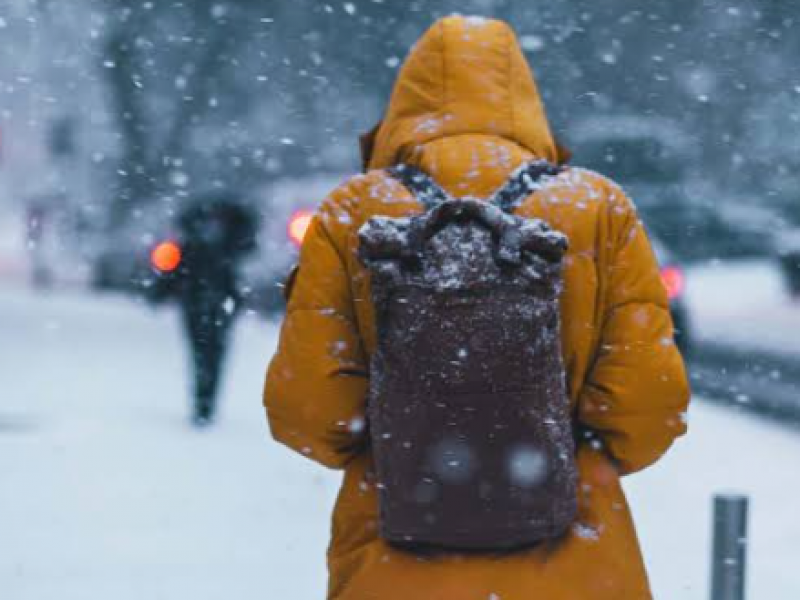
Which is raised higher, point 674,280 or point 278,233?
point 674,280

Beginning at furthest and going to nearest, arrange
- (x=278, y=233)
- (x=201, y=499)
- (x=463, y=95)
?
(x=278, y=233)
(x=201, y=499)
(x=463, y=95)

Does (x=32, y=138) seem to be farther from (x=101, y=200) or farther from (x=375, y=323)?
(x=375, y=323)

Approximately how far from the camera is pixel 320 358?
2562 millimetres

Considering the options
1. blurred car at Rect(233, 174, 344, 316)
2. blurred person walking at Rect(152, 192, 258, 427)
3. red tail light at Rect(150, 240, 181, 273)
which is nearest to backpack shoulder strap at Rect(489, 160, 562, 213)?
blurred person walking at Rect(152, 192, 258, 427)

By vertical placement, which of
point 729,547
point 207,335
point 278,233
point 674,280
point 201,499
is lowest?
point 278,233

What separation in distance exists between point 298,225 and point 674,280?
3286mm

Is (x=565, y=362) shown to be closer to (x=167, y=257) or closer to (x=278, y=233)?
(x=167, y=257)

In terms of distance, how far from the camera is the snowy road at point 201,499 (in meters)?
5.68

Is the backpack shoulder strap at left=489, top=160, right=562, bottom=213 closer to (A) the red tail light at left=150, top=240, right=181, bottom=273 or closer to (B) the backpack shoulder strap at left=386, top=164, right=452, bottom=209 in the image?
(B) the backpack shoulder strap at left=386, top=164, right=452, bottom=209

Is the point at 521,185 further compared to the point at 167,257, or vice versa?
the point at 167,257

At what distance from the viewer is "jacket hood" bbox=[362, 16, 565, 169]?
267 centimetres

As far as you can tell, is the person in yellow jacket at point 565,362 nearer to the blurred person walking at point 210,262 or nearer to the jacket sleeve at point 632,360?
the jacket sleeve at point 632,360

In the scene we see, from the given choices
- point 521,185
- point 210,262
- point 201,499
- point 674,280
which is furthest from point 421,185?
point 674,280

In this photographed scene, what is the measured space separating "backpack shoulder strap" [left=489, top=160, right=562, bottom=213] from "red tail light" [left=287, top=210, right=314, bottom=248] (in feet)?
31.7
